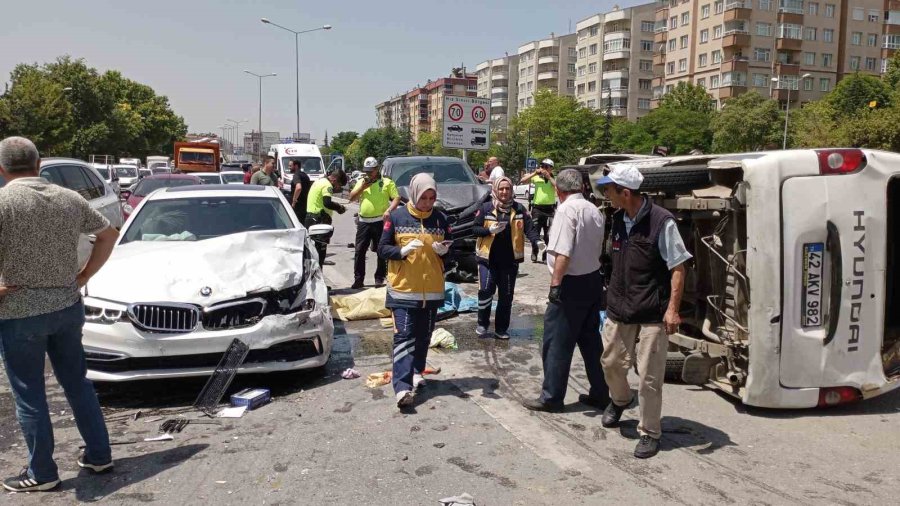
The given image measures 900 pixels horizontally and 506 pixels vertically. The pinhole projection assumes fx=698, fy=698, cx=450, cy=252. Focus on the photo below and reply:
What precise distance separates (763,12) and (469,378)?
3263 inches

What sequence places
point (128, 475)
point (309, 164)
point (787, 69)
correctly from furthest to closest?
point (787, 69) < point (309, 164) < point (128, 475)

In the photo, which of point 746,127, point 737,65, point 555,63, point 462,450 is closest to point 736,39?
point 737,65

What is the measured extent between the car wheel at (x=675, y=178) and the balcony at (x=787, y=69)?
81.3 m

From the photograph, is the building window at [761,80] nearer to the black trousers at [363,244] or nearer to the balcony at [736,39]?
the balcony at [736,39]

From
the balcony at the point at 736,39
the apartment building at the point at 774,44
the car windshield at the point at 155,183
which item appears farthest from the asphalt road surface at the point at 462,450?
the balcony at the point at 736,39

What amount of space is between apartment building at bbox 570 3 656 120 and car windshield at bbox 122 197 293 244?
291ft

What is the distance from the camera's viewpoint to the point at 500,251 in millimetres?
7449

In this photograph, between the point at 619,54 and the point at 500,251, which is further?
the point at 619,54

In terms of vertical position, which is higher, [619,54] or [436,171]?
[619,54]

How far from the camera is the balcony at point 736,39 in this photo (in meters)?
75.0

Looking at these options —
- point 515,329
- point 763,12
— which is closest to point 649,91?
point 763,12

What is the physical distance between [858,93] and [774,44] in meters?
20.8

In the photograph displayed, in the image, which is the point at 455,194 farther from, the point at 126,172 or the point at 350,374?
the point at 126,172

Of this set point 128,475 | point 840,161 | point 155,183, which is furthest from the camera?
point 155,183
